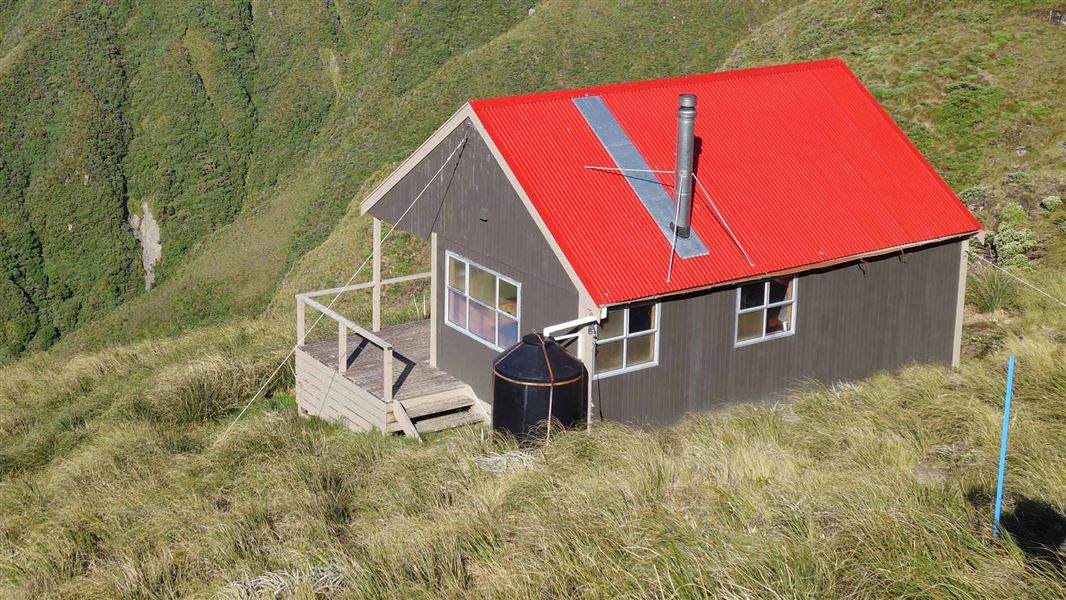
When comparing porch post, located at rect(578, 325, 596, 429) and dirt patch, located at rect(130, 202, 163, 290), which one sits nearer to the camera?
porch post, located at rect(578, 325, 596, 429)

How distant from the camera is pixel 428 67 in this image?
Result: 66562mm

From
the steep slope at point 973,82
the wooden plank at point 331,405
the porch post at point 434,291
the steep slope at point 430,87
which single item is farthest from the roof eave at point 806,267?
the steep slope at point 430,87

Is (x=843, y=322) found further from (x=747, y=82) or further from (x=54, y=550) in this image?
(x=54, y=550)

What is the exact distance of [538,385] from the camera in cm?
1327

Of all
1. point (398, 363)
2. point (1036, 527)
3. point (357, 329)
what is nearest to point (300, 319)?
point (398, 363)

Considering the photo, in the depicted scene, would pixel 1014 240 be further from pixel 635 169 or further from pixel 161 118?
pixel 161 118

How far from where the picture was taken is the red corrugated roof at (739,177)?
14.0m

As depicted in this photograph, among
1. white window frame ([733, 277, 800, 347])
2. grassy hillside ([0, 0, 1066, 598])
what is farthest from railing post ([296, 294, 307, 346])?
white window frame ([733, 277, 800, 347])

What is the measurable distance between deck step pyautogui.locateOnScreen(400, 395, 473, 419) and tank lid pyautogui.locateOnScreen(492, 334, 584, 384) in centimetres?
210

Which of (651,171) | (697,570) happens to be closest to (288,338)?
(651,171)

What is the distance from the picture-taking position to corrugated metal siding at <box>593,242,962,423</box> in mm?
14227

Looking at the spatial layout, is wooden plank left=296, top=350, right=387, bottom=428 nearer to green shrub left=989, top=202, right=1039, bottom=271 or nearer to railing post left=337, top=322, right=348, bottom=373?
railing post left=337, top=322, right=348, bottom=373

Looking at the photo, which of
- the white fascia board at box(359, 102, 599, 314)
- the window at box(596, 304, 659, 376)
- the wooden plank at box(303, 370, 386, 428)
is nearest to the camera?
the white fascia board at box(359, 102, 599, 314)

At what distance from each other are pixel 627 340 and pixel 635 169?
2.47m
